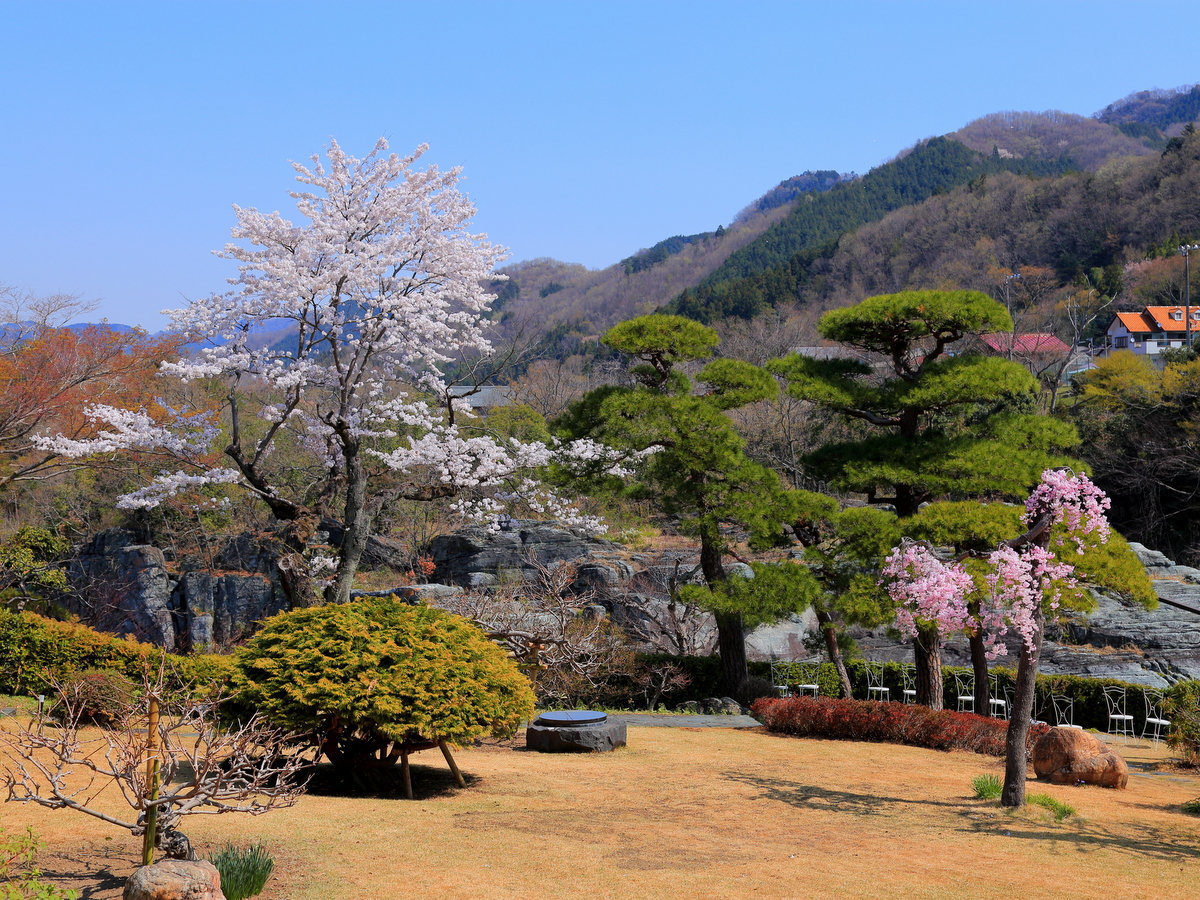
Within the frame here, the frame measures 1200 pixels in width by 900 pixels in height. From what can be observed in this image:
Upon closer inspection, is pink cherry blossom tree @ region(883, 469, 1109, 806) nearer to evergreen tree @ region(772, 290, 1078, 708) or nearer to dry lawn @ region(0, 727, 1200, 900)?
dry lawn @ region(0, 727, 1200, 900)

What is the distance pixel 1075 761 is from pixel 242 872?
8342 millimetres

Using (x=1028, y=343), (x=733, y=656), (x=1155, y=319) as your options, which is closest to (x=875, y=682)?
(x=733, y=656)

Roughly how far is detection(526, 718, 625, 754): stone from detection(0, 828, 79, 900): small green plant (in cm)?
626

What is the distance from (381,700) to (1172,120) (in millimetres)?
149124

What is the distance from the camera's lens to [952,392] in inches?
498

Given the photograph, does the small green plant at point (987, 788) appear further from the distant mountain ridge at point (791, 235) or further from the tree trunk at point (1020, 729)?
the distant mountain ridge at point (791, 235)

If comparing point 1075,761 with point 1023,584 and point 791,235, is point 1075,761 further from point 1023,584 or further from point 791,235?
point 791,235

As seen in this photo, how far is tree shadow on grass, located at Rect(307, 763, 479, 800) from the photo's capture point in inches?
304

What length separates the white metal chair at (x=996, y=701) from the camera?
15.0 m

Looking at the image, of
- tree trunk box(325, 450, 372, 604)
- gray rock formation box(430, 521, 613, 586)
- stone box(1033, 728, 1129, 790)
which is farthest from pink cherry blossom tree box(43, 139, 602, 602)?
gray rock formation box(430, 521, 613, 586)

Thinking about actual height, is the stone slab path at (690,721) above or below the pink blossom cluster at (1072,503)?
below

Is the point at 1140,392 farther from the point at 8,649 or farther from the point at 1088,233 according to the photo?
the point at 1088,233

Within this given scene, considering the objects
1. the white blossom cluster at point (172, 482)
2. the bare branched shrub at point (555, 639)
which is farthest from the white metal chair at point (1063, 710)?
the white blossom cluster at point (172, 482)

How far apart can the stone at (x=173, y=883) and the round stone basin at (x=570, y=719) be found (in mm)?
6381
